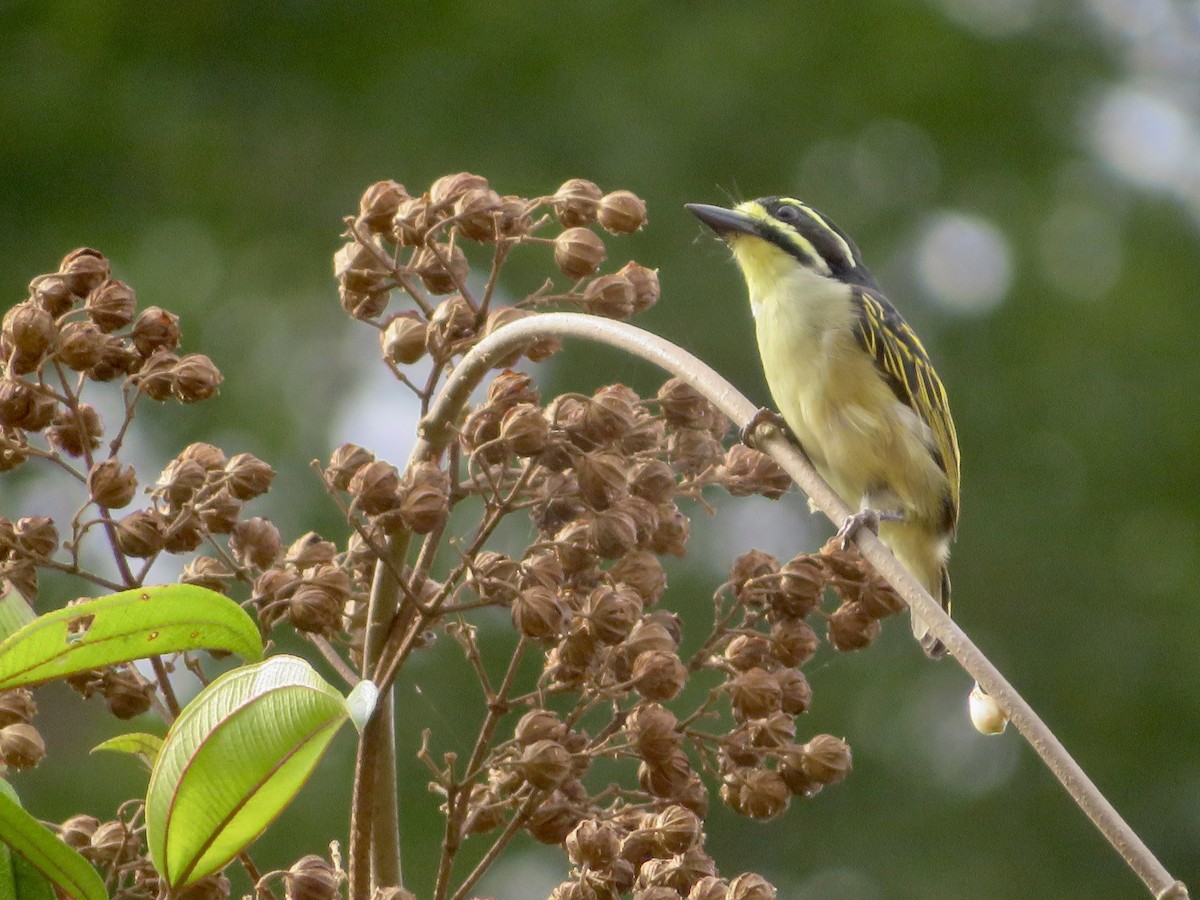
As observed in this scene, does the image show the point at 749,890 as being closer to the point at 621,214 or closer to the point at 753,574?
the point at 753,574

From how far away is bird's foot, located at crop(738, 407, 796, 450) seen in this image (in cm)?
115

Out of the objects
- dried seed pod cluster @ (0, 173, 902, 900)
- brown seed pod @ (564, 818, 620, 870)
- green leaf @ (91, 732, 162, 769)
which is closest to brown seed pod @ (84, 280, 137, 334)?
dried seed pod cluster @ (0, 173, 902, 900)

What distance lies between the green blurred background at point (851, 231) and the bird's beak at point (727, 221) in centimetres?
367

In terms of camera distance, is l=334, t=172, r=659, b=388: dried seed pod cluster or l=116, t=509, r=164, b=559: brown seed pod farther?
l=334, t=172, r=659, b=388: dried seed pod cluster

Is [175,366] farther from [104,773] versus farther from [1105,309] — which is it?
[1105,309]

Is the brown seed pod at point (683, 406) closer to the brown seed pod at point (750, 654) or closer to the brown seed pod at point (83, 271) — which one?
the brown seed pod at point (750, 654)

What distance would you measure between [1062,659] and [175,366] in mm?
6079


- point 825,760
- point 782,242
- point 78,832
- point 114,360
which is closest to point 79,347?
point 114,360

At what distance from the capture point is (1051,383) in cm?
724

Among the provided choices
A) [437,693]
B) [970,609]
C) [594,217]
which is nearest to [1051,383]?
[970,609]

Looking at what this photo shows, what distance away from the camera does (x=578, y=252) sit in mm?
1480

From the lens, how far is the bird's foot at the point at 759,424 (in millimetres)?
1146

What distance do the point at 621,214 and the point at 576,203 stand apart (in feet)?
0.19

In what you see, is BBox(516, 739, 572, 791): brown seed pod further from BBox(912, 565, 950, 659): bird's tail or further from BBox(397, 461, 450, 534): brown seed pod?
BBox(912, 565, 950, 659): bird's tail
